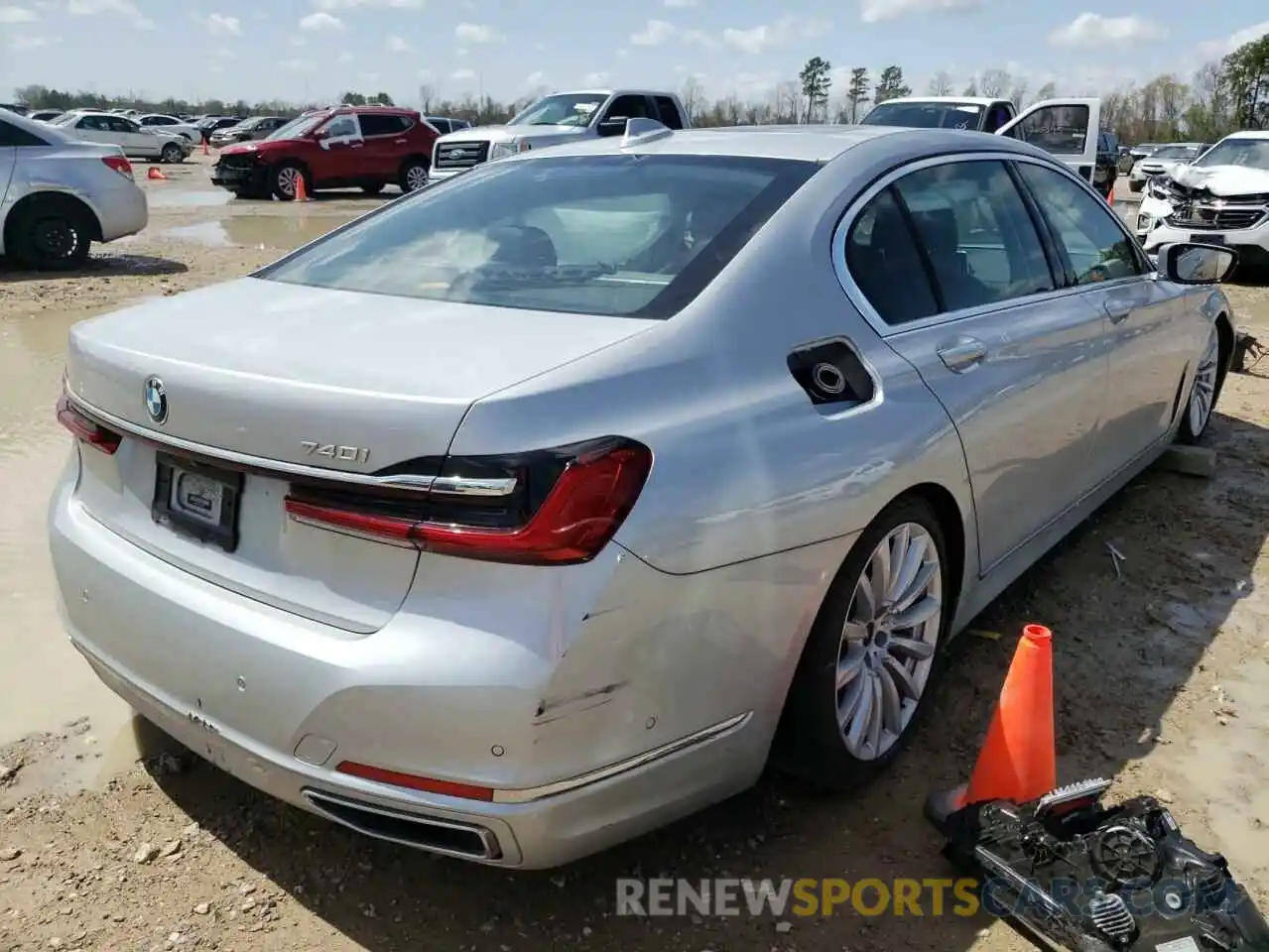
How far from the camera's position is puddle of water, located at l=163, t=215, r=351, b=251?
14.1 metres

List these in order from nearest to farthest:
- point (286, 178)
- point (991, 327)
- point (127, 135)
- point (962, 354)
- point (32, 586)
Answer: point (962, 354)
point (991, 327)
point (32, 586)
point (286, 178)
point (127, 135)

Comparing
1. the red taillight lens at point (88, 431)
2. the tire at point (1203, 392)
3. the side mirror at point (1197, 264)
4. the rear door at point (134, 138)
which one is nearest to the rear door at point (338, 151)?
the rear door at point (134, 138)

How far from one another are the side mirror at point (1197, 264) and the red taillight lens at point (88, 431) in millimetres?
4100

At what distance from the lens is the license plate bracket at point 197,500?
214 centimetres

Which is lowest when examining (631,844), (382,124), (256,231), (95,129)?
(631,844)

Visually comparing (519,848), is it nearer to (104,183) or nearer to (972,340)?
(972,340)

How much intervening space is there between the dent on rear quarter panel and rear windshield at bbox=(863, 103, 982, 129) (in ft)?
39.7

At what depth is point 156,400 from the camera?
2191mm

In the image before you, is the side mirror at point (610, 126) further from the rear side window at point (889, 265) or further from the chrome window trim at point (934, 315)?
the rear side window at point (889, 265)

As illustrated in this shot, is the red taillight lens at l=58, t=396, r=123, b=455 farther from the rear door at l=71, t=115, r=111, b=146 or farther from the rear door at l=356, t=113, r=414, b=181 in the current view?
the rear door at l=71, t=115, r=111, b=146

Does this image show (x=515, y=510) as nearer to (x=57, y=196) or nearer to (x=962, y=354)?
(x=962, y=354)

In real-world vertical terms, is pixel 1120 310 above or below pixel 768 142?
below

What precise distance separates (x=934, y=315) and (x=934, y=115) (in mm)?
12432

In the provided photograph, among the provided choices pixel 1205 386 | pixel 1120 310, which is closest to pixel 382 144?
pixel 1205 386
